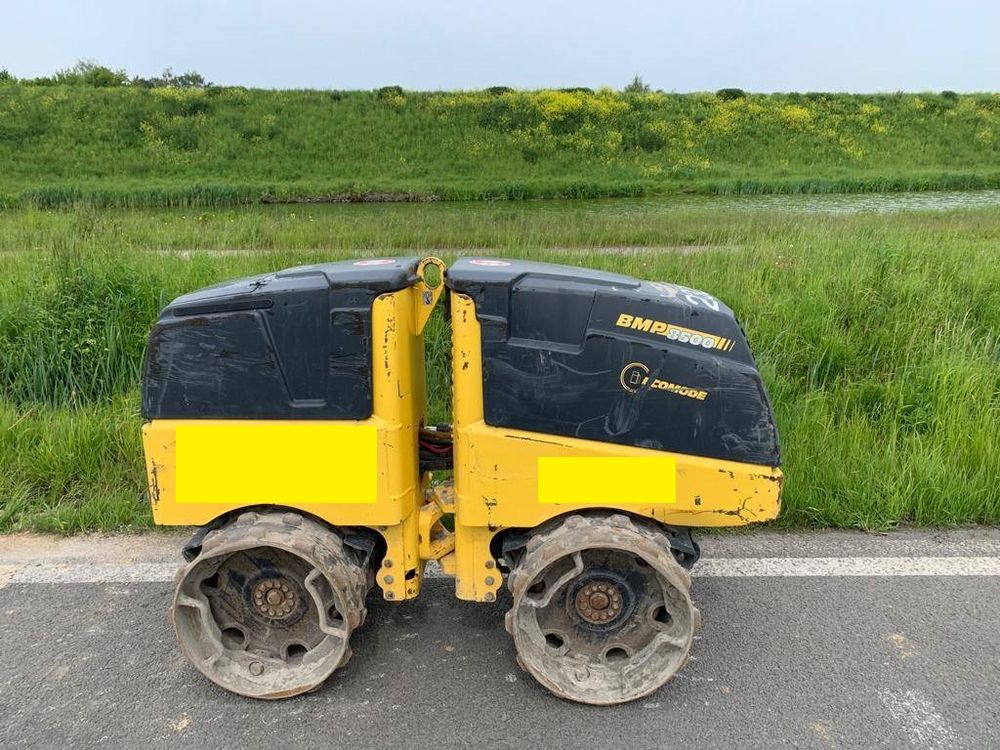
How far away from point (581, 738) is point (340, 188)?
21719mm

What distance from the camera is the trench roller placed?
79.2 inches

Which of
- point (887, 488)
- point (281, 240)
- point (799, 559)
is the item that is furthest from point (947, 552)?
point (281, 240)

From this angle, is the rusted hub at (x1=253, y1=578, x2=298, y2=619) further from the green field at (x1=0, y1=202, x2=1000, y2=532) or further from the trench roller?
the green field at (x1=0, y1=202, x2=1000, y2=532)

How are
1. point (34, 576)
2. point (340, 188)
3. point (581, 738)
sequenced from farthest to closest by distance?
point (340, 188), point (34, 576), point (581, 738)

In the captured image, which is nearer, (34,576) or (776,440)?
(776,440)

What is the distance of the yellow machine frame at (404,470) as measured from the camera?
2.04 meters

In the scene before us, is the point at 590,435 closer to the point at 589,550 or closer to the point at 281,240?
the point at 589,550

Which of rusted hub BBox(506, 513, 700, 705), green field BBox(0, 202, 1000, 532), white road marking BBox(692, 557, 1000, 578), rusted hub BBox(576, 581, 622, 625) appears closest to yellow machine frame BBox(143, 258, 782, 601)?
rusted hub BBox(506, 513, 700, 705)

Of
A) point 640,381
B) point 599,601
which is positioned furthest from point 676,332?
point 599,601

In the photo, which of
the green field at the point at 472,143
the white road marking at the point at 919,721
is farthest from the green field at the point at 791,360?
the green field at the point at 472,143

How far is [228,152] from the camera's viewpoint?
85.2 ft

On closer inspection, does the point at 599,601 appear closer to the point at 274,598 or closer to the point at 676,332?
the point at 676,332

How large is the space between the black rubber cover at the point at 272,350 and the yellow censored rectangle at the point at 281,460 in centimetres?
5

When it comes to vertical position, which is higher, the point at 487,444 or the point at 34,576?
the point at 487,444
